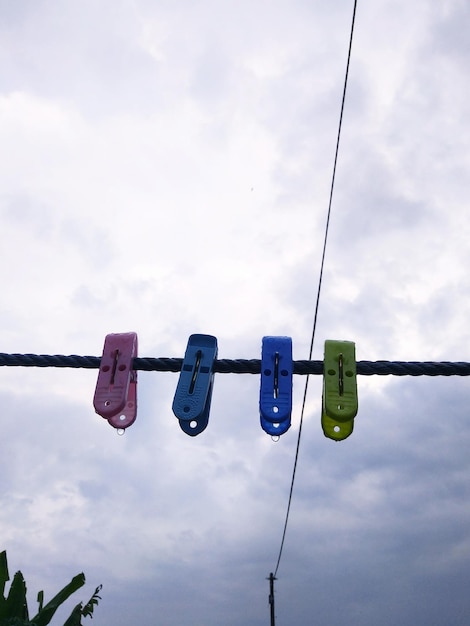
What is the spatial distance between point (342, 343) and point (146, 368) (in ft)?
2.76

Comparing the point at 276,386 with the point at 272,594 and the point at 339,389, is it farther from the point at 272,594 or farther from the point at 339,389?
the point at 272,594

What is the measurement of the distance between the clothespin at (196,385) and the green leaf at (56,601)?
1666 millimetres

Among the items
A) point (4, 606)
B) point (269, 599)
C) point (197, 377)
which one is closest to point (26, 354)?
point (197, 377)

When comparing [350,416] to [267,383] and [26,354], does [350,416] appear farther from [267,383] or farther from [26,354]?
[26,354]

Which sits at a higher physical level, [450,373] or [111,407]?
[450,373]

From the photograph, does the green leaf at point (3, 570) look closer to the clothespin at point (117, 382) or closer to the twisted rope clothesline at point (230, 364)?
the clothespin at point (117, 382)

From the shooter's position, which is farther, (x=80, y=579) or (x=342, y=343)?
(x=80, y=579)

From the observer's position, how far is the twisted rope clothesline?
218 cm

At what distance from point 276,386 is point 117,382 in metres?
0.67

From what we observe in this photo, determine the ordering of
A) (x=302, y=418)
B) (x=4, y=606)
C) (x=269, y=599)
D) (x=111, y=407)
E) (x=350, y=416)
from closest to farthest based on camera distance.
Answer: (x=350, y=416) < (x=111, y=407) < (x=4, y=606) < (x=302, y=418) < (x=269, y=599)

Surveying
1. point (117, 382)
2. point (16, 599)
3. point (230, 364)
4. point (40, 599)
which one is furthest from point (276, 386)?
point (40, 599)

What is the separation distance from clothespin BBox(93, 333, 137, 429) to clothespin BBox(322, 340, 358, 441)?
0.83 m

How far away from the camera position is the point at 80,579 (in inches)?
135

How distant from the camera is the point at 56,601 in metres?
3.26
